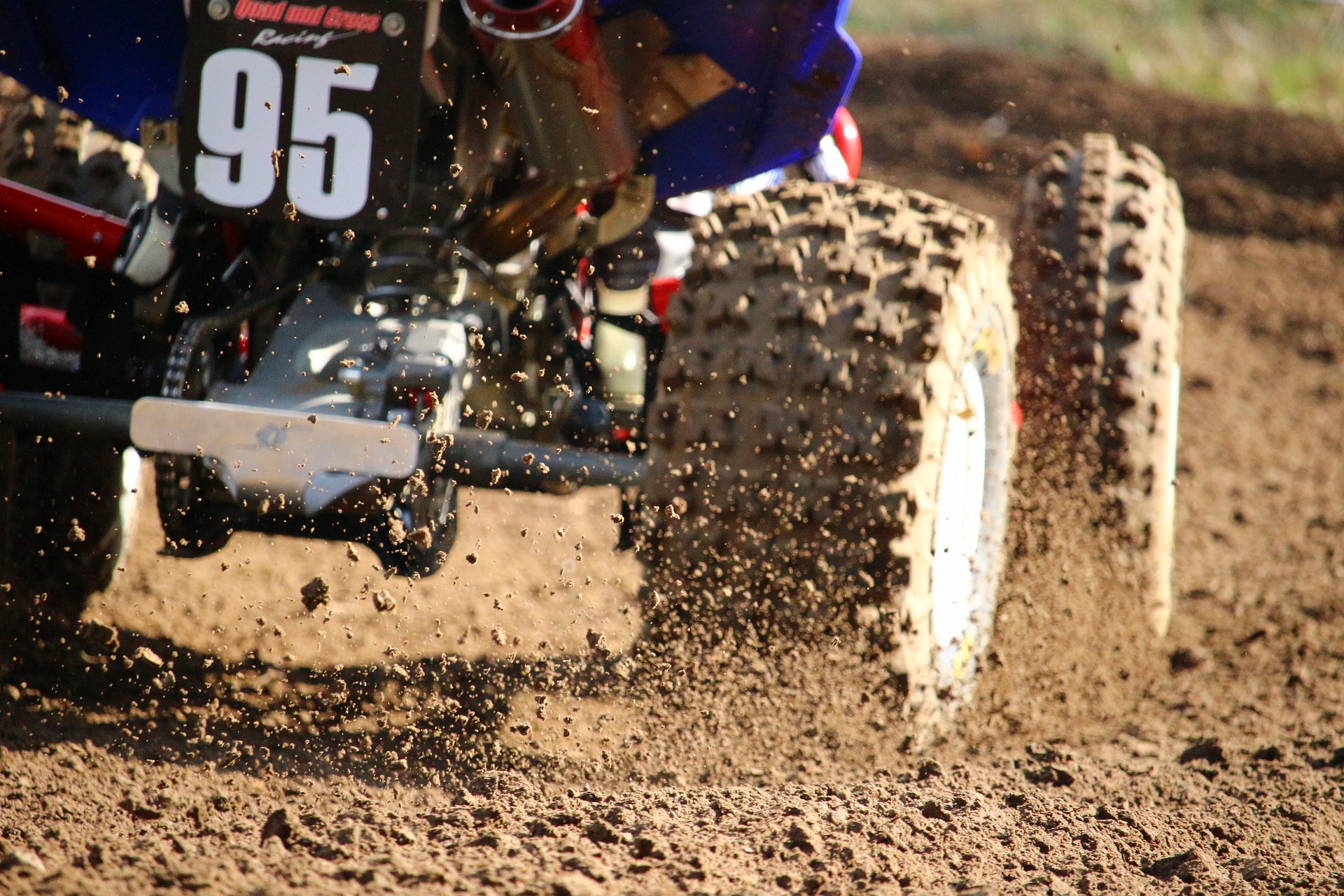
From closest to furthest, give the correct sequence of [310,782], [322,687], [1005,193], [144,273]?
1. [310,782]
2. [144,273]
3. [322,687]
4. [1005,193]

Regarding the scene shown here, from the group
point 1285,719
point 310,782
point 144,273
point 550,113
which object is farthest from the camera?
point 1285,719

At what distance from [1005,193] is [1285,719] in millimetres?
7267

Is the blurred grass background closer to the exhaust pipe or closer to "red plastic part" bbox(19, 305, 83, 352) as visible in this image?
the exhaust pipe

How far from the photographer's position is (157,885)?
189cm

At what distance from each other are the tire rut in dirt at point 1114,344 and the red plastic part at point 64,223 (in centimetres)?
225

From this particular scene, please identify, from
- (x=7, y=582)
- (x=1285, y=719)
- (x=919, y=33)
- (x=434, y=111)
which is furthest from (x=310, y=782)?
(x=919, y=33)

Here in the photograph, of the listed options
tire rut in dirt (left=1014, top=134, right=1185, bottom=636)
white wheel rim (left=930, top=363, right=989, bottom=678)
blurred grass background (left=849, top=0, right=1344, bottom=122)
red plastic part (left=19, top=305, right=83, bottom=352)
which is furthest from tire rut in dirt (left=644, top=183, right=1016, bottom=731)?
blurred grass background (left=849, top=0, right=1344, bottom=122)

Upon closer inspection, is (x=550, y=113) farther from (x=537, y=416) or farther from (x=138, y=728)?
(x=138, y=728)

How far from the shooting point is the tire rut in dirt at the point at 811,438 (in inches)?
92.0

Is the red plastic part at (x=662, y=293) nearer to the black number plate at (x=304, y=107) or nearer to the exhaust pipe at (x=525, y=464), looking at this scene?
the exhaust pipe at (x=525, y=464)

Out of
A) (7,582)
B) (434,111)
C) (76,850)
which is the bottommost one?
(76,850)

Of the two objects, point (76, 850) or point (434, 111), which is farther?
point (434, 111)

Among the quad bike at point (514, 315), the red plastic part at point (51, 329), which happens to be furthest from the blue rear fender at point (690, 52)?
the red plastic part at point (51, 329)

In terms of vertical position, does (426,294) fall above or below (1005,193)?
below
